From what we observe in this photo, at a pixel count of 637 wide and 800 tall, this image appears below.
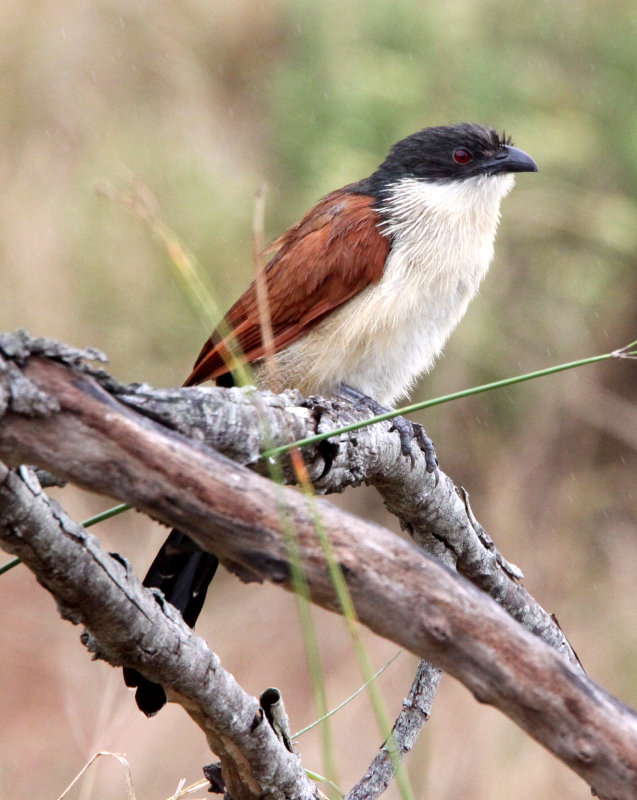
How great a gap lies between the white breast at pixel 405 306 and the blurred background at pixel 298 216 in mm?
1831

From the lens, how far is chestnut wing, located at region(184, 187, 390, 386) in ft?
9.07

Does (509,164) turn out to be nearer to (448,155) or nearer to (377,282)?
(448,155)

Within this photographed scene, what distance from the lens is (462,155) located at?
3143 millimetres

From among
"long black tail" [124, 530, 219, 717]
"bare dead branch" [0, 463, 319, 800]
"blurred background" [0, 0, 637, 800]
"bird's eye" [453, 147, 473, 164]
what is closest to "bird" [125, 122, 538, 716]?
"bird's eye" [453, 147, 473, 164]

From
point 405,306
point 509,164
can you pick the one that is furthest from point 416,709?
point 509,164

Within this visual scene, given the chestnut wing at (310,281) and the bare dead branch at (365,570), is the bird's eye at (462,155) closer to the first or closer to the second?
the chestnut wing at (310,281)

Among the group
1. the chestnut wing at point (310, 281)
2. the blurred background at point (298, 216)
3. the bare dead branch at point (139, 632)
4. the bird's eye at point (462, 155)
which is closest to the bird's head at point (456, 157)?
the bird's eye at point (462, 155)

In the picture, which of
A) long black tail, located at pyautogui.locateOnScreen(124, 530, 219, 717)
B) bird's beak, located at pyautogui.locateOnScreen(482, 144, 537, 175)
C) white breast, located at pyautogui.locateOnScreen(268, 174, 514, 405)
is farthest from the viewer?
bird's beak, located at pyautogui.locateOnScreen(482, 144, 537, 175)

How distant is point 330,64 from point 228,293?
145 cm

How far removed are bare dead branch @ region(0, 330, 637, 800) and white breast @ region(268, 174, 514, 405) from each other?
177 centimetres

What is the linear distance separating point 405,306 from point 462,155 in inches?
28.2

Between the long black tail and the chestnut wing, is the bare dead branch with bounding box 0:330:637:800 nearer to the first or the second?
the long black tail

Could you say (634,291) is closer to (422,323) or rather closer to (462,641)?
(422,323)

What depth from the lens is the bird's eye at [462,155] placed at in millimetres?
3135
